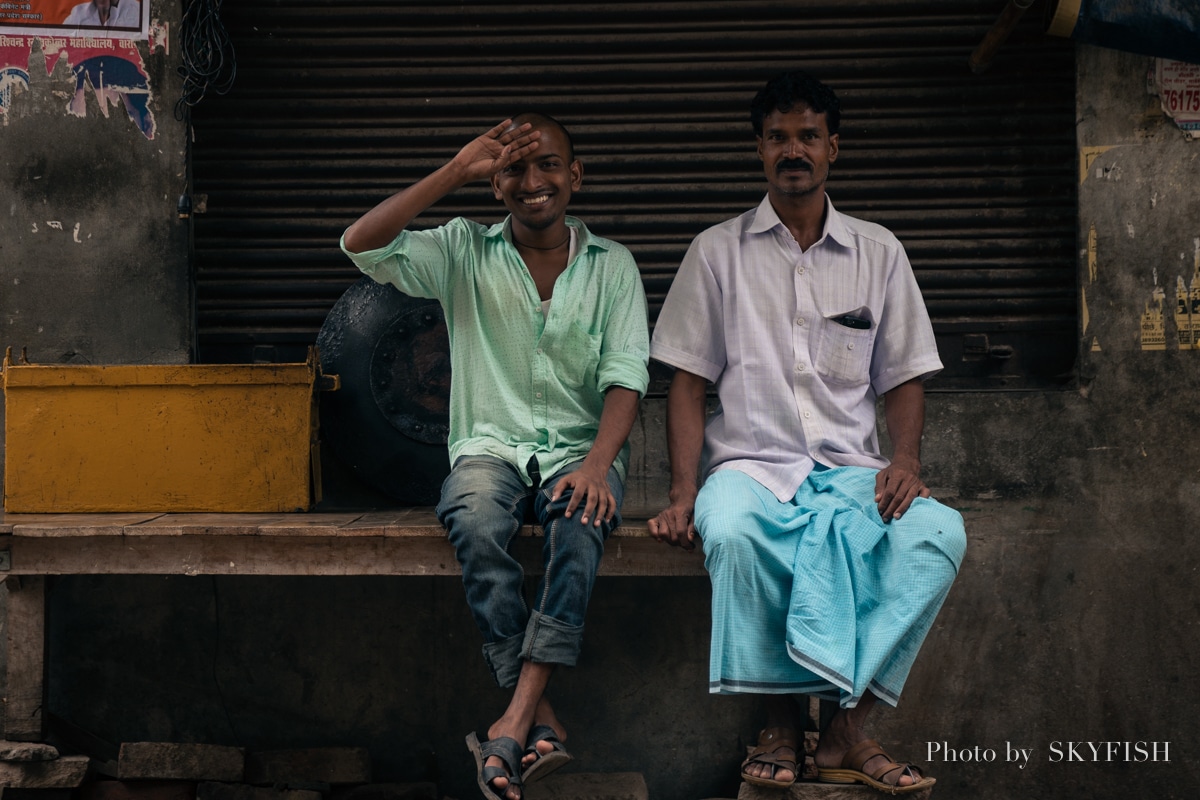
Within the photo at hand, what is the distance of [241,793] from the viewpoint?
12.9 feet

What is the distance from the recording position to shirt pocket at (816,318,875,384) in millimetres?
3457

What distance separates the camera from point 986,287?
14.3 feet

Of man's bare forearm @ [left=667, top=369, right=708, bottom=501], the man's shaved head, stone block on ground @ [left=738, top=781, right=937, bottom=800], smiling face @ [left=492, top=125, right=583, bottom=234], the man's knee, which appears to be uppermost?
the man's shaved head

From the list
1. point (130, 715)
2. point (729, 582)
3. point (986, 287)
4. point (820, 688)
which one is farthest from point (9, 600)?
point (986, 287)

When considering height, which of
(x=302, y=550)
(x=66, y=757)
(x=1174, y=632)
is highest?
(x=302, y=550)

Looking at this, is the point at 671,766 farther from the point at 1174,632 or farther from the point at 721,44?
the point at 721,44

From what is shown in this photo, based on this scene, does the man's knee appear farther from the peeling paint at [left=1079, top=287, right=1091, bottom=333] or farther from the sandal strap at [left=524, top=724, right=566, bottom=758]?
the peeling paint at [left=1079, top=287, right=1091, bottom=333]

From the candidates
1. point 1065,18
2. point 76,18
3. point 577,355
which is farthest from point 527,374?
point 76,18

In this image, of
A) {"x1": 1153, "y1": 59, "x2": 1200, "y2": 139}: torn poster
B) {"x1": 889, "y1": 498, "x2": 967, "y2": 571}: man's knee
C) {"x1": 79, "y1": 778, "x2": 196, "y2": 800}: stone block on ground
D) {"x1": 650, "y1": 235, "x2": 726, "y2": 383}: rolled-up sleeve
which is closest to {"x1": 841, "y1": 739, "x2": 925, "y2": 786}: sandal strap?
{"x1": 889, "y1": 498, "x2": 967, "y2": 571}: man's knee

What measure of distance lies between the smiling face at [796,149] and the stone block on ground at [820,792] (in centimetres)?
181


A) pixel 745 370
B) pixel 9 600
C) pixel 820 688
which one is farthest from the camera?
pixel 9 600

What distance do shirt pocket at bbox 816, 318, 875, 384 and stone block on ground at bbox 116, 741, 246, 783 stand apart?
260cm

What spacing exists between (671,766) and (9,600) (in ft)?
8.41

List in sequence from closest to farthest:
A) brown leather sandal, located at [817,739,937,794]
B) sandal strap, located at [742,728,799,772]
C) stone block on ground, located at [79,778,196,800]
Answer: brown leather sandal, located at [817,739,937,794], sandal strap, located at [742,728,799,772], stone block on ground, located at [79,778,196,800]
